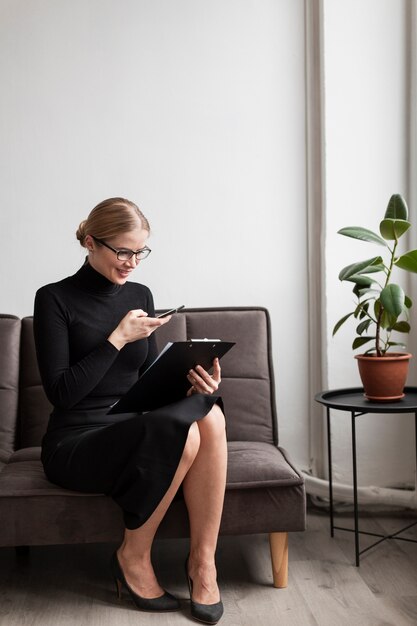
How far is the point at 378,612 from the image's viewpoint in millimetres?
2141

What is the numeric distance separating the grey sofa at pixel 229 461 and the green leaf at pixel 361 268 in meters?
0.45

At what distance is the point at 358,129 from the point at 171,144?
2.43 feet

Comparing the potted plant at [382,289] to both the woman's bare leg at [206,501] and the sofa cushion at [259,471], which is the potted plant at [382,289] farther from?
the woman's bare leg at [206,501]

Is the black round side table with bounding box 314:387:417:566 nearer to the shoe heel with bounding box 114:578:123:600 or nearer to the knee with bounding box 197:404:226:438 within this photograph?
the knee with bounding box 197:404:226:438

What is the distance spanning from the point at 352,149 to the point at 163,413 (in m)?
1.44

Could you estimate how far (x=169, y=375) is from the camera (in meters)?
2.25

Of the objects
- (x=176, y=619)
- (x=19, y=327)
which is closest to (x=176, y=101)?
(x=19, y=327)

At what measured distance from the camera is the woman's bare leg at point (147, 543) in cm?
217

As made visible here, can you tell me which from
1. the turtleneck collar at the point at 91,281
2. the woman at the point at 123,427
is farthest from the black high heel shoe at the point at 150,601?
the turtleneck collar at the point at 91,281

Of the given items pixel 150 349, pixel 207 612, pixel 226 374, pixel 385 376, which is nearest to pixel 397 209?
pixel 385 376

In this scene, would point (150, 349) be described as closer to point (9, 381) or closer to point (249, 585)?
point (9, 381)

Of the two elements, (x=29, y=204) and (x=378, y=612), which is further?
(x=29, y=204)

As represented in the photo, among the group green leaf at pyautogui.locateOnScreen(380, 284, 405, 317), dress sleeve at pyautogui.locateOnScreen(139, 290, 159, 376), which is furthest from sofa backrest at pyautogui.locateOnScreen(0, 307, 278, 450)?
green leaf at pyautogui.locateOnScreen(380, 284, 405, 317)

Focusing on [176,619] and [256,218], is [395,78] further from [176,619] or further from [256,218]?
[176,619]
